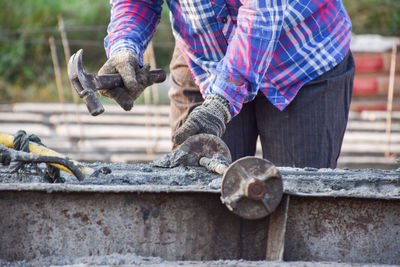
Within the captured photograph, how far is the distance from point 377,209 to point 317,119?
96 cm

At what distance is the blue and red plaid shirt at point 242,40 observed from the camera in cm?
217

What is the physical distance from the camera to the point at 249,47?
213cm

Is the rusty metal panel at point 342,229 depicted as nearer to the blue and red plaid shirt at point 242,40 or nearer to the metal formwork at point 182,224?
the metal formwork at point 182,224

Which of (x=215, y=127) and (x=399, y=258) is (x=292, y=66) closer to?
(x=215, y=127)

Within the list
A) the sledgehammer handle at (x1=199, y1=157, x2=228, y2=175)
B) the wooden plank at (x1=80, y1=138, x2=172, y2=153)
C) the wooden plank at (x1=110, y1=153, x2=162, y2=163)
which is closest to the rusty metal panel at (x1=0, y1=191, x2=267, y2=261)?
the sledgehammer handle at (x1=199, y1=157, x2=228, y2=175)

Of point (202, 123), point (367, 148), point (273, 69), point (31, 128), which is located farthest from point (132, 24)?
point (31, 128)

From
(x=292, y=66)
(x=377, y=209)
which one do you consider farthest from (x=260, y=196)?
(x=292, y=66)

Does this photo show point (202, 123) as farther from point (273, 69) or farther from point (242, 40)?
point (273, 69)

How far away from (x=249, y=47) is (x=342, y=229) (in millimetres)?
774

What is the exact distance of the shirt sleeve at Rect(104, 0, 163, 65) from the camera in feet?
8.55

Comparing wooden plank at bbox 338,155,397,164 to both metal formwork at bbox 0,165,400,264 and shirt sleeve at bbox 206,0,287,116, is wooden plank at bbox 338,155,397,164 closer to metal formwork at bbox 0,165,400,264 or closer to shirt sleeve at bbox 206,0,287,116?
shirt sleeve at bbox 206,0,287,116

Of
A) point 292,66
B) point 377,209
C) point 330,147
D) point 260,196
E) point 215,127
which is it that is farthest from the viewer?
point 330,147

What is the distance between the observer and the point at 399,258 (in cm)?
172

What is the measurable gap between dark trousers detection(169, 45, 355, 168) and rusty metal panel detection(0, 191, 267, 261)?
1.01 metres
